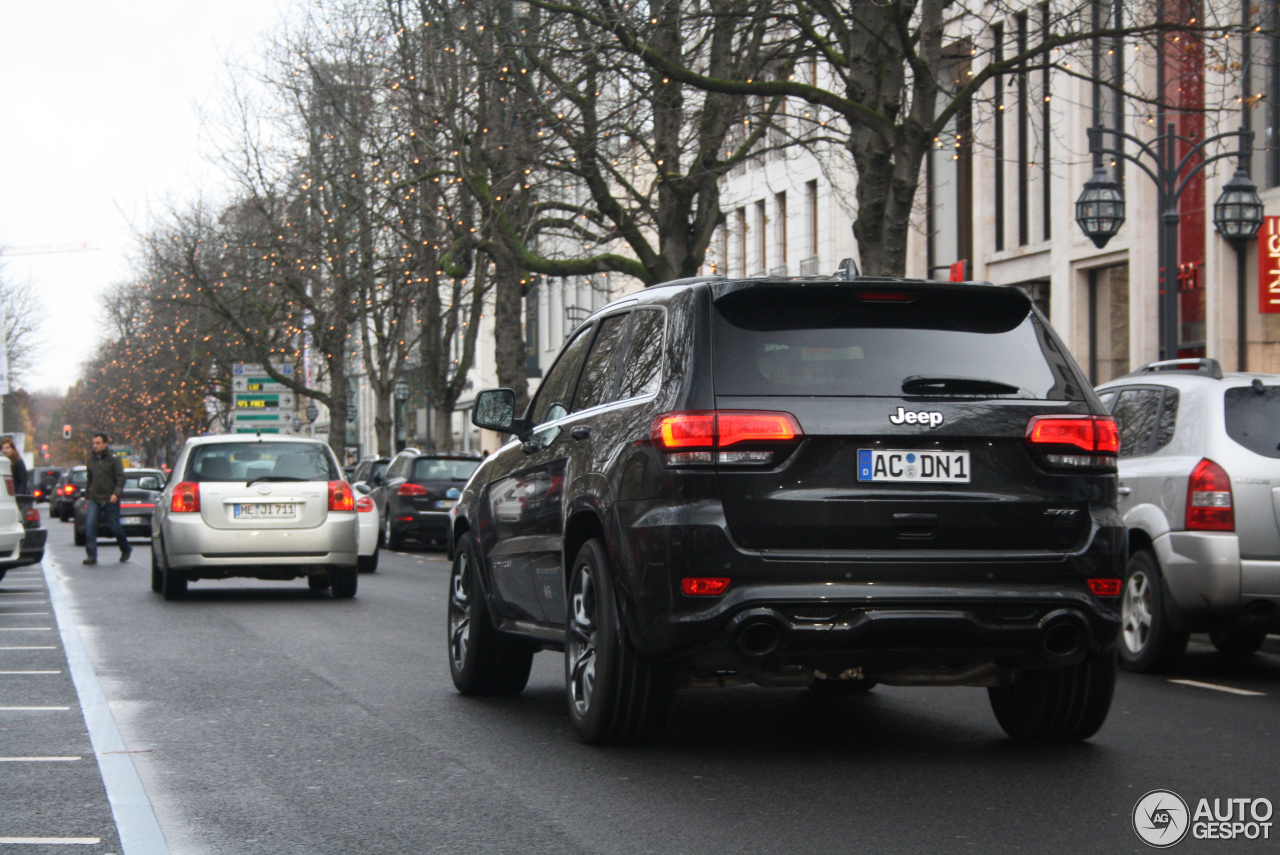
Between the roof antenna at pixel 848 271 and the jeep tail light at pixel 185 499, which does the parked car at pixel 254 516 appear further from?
the roof antenna at pixel 848 271

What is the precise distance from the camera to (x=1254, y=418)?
9.85m

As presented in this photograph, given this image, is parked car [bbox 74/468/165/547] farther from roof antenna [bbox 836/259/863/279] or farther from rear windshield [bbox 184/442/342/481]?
roof antenna [bbox 836/259/863/279]

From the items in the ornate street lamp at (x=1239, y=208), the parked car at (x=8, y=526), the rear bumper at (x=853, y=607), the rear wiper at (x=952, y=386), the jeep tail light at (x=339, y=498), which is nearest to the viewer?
the rear bumper at (x=853, y=607)

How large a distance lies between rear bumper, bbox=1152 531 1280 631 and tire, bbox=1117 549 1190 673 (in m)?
0.16

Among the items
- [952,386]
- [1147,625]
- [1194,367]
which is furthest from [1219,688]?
[952,386]

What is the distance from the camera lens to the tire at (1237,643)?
11.4 meters

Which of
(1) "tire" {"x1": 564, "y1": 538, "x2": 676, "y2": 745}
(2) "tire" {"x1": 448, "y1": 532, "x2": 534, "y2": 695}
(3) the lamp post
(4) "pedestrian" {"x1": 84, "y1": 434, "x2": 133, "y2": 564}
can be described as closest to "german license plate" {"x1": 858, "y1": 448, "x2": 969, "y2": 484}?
(1) "tire" {"x1": 564, "y1": 538, "x2": 676, "y2": 745}

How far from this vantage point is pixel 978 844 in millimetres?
5352

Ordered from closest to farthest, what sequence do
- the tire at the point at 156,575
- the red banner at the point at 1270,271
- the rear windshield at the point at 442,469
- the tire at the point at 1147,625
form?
the tire at the point at 1147,625 → the tire at the point at 156,575 → the red banner at the point at 1270,271 → the rear windshield at the point at 442,469

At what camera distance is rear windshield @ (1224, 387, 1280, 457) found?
9.74m

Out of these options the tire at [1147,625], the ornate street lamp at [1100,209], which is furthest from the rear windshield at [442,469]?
the tire at [1147,625]

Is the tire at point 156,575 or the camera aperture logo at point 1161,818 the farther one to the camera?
the tire at point 156,575

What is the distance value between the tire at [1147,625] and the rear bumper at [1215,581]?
160 mm

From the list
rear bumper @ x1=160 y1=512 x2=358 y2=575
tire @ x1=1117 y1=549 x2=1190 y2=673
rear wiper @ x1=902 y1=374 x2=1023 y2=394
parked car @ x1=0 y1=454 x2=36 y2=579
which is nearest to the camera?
rear wiper @ x1=902 y1=374 x2=1023 y2=394
